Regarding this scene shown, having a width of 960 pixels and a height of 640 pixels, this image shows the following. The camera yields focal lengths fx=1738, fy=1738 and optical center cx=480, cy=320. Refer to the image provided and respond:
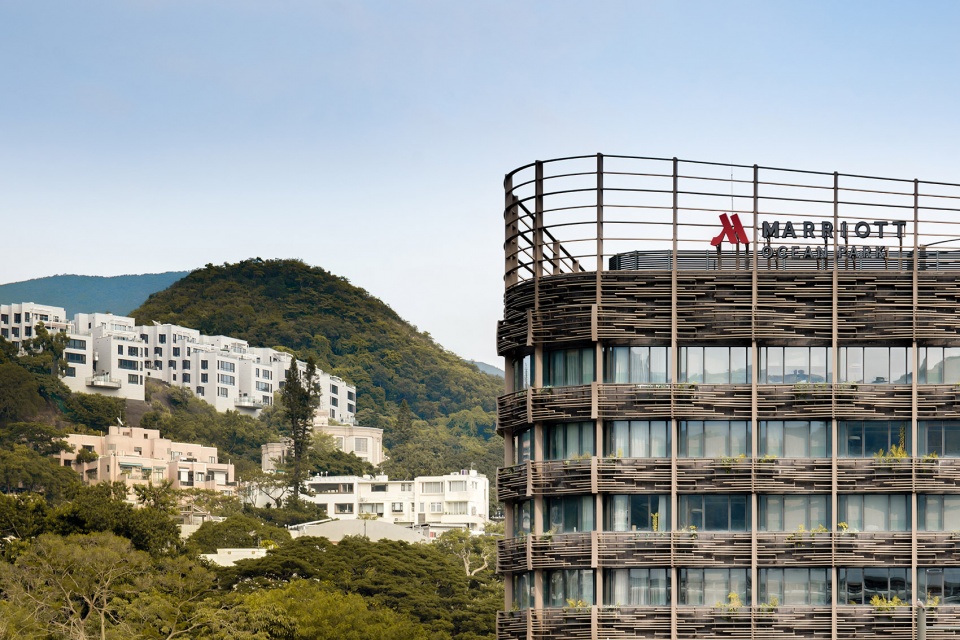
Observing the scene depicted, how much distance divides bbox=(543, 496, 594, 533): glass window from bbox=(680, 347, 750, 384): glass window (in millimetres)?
7138

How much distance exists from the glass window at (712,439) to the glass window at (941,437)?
7.78m

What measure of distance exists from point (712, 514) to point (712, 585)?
2.97 metres

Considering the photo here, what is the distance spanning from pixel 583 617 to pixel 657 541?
441cm

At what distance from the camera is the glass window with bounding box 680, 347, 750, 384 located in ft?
245

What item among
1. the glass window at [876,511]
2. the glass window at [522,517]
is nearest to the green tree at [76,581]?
the glass window at [522,517]

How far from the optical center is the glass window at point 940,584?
7331cm

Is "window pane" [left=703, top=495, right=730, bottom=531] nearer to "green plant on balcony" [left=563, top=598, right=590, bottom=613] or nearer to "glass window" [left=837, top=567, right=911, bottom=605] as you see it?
"glass window" [left=837, top=567, right=911, bottom=605]

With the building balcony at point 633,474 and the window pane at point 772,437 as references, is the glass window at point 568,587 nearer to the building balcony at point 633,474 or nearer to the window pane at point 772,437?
the building balcony at point 633,474

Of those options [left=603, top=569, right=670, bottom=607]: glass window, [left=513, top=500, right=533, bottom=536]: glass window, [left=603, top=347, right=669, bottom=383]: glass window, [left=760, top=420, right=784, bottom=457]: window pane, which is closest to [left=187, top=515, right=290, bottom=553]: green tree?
[left=513, top=500, right=533, bottom=536]: glass window

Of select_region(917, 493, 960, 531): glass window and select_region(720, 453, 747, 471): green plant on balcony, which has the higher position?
select_region(720, 453, 747, 471): green plant on balcony

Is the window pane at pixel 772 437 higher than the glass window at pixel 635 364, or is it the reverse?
the glass window at pixel 635 364

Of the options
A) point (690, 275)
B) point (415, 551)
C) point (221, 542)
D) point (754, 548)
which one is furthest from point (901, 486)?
point (221, 542)

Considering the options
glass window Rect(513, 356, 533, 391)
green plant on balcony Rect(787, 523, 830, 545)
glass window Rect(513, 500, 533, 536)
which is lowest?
green plant on balcony Rect(787, 523, 830, 545)

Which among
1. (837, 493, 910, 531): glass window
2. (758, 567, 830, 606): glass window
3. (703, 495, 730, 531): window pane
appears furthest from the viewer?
(837, 493, 910, 531): glass window
